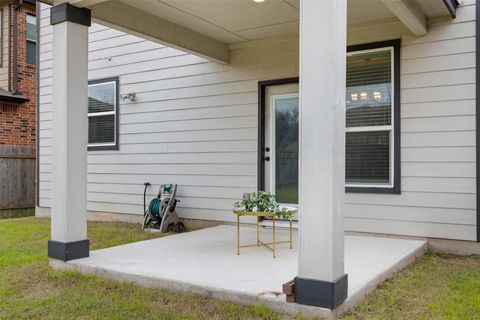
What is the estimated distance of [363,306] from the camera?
3.03 m

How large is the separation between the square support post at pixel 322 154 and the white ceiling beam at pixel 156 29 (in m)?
2.49

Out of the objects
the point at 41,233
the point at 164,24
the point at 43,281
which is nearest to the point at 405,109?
the point at 164,24

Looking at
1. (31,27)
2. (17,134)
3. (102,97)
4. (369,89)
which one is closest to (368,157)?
(369,89)

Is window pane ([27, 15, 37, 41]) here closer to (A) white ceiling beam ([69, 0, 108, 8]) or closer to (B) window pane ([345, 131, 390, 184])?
(A) white ceiling beam ([69, 0, 108, 8])

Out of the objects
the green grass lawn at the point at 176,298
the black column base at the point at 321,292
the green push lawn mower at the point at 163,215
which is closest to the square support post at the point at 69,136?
the green grass lawn at the point at 176,298

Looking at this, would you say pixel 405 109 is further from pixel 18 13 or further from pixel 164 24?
pixel 18 13

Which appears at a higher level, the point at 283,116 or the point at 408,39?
the point at 408,39

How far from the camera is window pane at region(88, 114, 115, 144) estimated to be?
7.33 m

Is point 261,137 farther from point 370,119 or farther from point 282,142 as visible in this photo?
point 370,119

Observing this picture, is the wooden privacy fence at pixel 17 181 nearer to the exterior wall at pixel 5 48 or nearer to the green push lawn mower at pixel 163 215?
the exterior wall at pixel 5 48

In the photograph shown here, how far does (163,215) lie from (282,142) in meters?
1.91

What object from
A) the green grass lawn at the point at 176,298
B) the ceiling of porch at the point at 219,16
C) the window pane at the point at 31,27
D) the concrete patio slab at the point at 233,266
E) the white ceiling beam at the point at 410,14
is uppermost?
the window pane at the point at 31,27

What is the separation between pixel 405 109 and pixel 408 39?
30.8 inches

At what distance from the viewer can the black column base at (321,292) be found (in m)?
2.77
